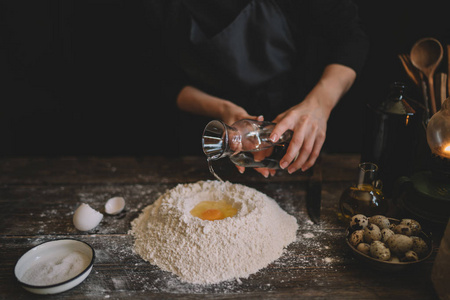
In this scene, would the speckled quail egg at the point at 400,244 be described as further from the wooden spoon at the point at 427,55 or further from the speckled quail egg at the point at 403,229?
the wooden spoon at the point at 427,55

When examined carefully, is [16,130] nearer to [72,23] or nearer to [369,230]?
[72,23]

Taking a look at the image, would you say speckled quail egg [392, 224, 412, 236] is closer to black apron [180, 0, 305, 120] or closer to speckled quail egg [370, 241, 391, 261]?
speckled quail egg [370, 241, 391, 261]

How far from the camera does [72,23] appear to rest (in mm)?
1984

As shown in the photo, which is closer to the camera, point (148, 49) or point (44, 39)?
point (148, 49)

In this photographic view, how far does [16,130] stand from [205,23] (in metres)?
1.55

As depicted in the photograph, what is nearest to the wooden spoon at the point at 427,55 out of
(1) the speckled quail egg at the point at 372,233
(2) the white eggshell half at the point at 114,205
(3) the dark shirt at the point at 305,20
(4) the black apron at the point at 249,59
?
(3) the dark shirt at the point at 305,20

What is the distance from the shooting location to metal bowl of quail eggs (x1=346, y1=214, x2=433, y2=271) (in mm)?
878

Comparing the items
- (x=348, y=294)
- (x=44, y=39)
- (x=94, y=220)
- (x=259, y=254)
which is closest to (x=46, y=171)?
(x=94, y=220)

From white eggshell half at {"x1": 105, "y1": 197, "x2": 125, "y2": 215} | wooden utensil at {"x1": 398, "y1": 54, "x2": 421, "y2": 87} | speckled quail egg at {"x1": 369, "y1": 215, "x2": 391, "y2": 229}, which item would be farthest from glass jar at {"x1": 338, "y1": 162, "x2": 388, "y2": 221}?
white eggshell half at {"x1": 105, "y1": 197, "x2": 125, "y2": 215}

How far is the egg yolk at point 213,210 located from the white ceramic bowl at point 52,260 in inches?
13.7

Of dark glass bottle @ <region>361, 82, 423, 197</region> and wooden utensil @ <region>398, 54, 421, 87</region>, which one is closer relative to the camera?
dark glass bottle @ <region>361, 82, 423, 197</region>

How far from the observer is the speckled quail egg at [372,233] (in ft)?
3.03

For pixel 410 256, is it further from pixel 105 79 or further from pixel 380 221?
pixel 105 79

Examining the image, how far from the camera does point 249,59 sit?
1.53 meters
